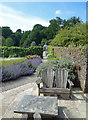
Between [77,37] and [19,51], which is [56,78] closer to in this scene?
[77,37]

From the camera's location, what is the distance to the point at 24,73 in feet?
17.5

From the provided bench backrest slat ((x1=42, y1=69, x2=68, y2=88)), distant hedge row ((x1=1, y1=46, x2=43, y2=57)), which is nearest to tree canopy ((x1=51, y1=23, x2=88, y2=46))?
bench backrest slat ((x1=42, y1=69, x2=68, y2=88))

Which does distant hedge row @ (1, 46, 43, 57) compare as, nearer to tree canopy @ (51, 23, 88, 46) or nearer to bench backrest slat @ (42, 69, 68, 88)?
tree canopy @ (51, 23, 88, 46)

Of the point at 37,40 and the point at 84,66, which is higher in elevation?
Result: the point at 37,40

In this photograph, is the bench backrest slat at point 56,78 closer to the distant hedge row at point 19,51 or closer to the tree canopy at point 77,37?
A: the tree canopy at point 77,37

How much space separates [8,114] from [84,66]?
2.48 metres

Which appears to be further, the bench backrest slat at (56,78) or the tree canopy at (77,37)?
the tree canopy at (77,37)

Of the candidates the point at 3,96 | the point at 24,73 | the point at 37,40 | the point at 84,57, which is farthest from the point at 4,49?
the point at 37,40

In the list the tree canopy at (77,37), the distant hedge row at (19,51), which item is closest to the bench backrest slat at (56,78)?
the tree canopy at (77,37)

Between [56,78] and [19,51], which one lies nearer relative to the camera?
[56,78]

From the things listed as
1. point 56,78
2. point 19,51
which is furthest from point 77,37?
point 19,51

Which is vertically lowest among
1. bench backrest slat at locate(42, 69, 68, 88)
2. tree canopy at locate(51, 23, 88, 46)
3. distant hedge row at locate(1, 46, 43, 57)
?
bench backrest slat at locate(42, 69, 68, 88)

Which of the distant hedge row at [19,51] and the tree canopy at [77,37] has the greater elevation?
the tree canopy at [77,37]

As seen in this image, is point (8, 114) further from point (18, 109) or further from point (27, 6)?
point (27, 6)
